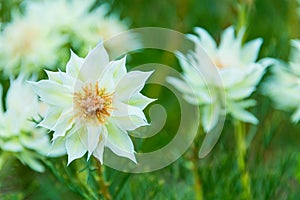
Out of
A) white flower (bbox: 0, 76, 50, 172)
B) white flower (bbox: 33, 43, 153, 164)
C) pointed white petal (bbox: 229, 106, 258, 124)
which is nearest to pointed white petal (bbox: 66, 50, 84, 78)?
white flower (bbox: 33, 43, 153, 164)

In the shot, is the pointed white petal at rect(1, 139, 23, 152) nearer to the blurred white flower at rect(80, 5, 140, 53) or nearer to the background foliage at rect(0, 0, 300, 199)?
the background foliage at rect(0, 0, 300, 199)

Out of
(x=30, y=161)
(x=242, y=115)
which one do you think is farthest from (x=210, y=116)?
(x=30, y=161)

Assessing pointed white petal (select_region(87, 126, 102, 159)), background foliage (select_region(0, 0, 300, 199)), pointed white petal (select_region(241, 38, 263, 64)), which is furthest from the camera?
pointed white petal (select_region(241, 38, 263, 64))

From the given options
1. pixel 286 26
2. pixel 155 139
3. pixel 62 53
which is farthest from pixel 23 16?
pixel 286 26

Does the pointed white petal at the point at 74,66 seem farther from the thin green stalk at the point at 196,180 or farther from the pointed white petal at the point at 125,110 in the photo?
the thin green stalk at the point at 196,180

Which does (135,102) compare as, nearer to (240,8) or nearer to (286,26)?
(240,8)

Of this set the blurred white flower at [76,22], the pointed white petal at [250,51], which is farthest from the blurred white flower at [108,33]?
the pointed white petal at [250,51]
